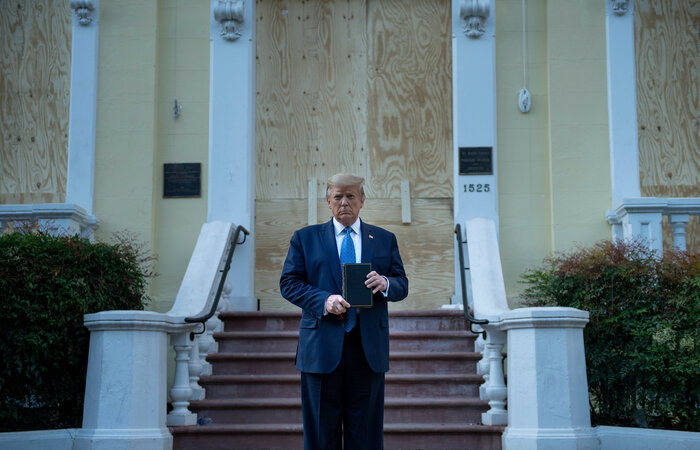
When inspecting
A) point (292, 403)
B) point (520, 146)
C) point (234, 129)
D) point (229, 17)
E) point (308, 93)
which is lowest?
point (292, 403)

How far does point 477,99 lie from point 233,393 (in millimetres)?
3690

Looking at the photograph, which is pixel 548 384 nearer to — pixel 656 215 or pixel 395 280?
pixel 395 280

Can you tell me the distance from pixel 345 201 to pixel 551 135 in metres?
4.44

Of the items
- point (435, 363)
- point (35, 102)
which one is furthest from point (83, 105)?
point (435, 363)

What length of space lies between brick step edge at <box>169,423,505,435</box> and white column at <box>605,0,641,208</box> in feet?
10.2

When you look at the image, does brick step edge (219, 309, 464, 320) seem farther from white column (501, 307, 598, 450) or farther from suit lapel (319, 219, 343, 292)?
suit lapel (319, 219, 343, 292)

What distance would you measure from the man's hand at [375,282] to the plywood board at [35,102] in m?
5.47

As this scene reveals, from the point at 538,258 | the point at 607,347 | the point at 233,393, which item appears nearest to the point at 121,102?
the point at 233,393

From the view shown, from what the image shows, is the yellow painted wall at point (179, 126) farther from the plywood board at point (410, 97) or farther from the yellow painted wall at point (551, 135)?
the yellow painted wall at point (551, 135)

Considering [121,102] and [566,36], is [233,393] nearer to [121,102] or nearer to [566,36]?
[121,102]

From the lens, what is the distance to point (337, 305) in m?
3.90

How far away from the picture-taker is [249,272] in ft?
26.9

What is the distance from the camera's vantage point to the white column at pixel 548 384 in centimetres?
543

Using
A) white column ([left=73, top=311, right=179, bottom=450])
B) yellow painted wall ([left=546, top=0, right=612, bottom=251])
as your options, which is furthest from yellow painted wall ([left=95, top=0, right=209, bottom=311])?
yellow painted wall ([left=546, top=0, right=612, bottom=251])
